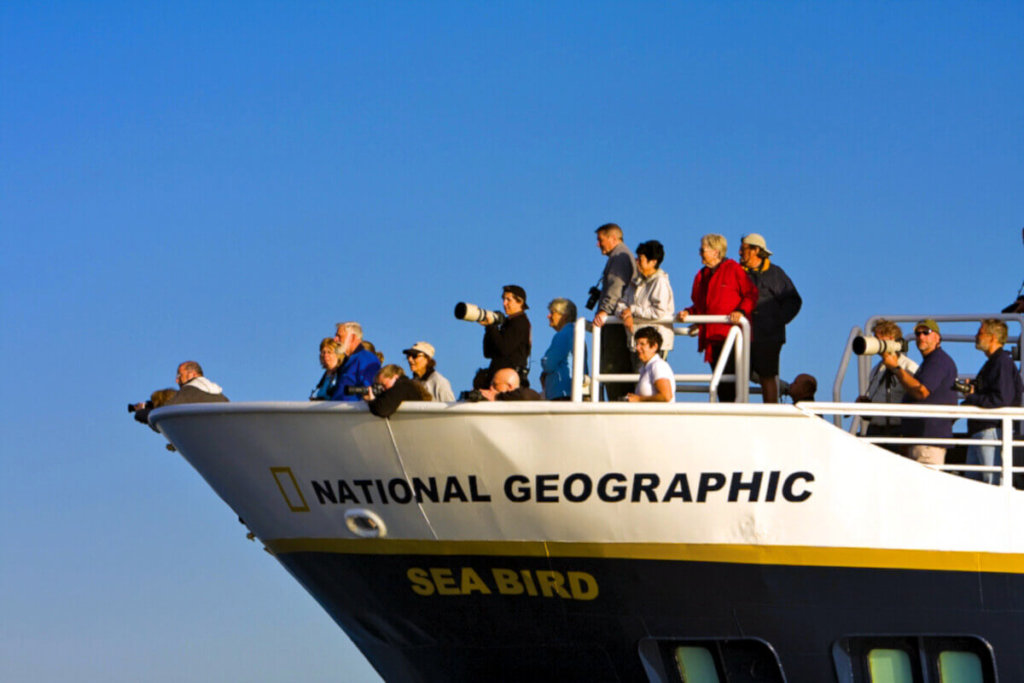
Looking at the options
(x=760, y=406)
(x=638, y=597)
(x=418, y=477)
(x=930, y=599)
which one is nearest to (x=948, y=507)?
(x=930, y=599)

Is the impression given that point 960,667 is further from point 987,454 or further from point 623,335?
point 623,335

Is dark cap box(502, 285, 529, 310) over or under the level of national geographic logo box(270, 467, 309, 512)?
over

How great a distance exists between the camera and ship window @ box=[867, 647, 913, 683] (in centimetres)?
1355

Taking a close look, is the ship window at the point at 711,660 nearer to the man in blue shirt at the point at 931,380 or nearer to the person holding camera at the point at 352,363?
the man in blue shirt at the point at 931,380

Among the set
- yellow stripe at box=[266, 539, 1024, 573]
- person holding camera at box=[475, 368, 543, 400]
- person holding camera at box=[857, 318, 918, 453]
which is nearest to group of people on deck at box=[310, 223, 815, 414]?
person holding camera at box=[475, 368, 543, 400]

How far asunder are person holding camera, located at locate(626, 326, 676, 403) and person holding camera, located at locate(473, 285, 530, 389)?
1.30 m

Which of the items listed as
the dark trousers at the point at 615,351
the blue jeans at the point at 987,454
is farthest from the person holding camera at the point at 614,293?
the blue jeans at the point at 987,454

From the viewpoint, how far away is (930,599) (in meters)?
13.3

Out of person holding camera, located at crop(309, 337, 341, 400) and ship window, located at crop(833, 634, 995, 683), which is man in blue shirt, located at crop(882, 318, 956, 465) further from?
person holding camera, located at crop(309, 337, 341, 400)

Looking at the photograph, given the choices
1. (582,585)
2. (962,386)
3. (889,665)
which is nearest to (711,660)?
(582,585)

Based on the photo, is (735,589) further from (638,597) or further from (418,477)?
(418,477)

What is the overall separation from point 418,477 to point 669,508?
218 centimetres

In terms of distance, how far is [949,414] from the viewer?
13.5 m

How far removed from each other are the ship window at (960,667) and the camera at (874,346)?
105 inches
